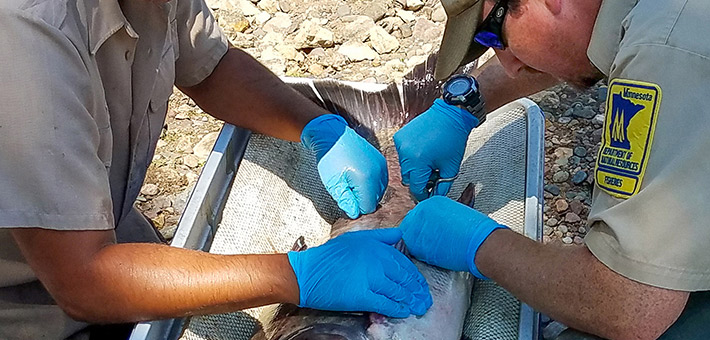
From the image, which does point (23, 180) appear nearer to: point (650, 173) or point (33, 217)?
point (33, 217)

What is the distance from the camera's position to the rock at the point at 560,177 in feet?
11.6

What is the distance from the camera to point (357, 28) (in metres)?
4.44

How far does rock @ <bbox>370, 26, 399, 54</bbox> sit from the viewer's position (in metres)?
4.32

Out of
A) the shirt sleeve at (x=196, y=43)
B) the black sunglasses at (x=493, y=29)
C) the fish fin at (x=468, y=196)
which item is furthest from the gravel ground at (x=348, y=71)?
the black sunglasses at (x=493, y=29)

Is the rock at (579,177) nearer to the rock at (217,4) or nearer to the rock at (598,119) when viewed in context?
the rock at (598,119)

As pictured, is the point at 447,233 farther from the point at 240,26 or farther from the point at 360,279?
the point at 240,26

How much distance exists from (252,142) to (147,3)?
0.89 m

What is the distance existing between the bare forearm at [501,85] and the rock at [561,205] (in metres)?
0.81

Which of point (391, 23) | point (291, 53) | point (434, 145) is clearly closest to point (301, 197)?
point (434, 145)

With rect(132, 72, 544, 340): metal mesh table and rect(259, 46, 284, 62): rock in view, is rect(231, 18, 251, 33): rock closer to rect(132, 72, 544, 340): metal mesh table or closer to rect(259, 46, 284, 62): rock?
rect(259, 46, 284, 62): rock

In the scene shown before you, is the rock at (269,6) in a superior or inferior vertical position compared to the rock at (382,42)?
superior

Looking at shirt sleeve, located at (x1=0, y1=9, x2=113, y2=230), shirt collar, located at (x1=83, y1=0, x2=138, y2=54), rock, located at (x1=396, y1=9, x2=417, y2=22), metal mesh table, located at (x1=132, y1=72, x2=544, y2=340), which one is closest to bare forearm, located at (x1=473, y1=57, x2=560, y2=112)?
metal mesh table, located at (x1=132, y1=72, x2=544, y2=340)

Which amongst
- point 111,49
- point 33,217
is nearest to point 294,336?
point 33,217

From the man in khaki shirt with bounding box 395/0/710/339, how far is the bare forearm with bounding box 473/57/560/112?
70 cm
